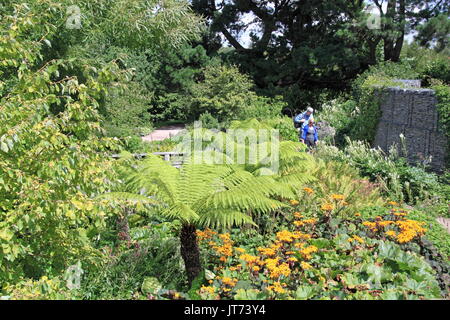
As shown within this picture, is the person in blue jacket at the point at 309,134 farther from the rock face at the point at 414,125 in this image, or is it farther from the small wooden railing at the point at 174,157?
the small wooden railing at the point at 174,157

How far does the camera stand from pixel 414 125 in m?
8.85

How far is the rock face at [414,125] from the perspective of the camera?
8.05m

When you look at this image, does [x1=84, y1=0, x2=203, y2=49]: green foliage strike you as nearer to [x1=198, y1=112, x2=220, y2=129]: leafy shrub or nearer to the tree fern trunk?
the tree fern trunk

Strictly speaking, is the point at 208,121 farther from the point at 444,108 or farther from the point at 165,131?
the point at 444,108

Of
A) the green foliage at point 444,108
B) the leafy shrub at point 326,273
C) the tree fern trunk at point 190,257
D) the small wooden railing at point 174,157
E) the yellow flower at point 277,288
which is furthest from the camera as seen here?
the green foliage at point 444,108

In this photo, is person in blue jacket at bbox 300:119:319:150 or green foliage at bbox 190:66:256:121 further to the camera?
green foliage at bbox 190:66:256:121

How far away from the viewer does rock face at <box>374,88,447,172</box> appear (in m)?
8.05

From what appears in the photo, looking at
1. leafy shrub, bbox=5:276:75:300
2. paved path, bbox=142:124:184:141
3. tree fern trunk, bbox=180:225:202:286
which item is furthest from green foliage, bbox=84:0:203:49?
paved path, bbox=142:124:184:141

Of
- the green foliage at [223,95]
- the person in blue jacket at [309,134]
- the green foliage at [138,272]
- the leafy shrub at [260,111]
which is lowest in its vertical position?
the green foliage at [138,272]

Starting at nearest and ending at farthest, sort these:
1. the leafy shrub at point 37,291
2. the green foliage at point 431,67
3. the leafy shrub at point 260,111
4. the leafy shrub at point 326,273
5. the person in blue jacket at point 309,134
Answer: the leafy shrub at point 37,291 < the leafy shrub at point 326,273 < the person in blue jacket at point 309,134 < the leafy shrub at point 260,111 < the green foliage at point 431,67

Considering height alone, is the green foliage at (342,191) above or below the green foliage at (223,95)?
below

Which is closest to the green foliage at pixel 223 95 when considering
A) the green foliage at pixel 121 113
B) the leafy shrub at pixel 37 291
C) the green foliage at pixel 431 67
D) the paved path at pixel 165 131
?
the paved path at pixel 165 131

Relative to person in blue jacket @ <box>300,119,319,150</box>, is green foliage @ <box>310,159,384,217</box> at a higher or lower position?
lower
